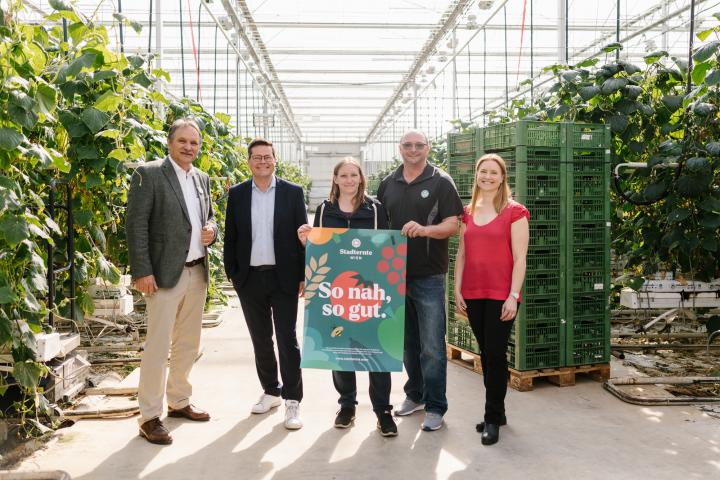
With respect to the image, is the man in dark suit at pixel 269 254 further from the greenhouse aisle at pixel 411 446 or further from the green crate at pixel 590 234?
the green crate at pixel 590 234

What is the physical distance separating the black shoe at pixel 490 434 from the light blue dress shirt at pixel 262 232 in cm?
135

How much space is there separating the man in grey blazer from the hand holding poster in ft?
2.13

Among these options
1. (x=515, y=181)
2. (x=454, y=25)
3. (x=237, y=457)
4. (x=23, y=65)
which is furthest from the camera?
(x=454, y=25)

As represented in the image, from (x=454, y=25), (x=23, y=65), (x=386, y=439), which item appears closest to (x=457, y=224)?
(x=386, y=439)

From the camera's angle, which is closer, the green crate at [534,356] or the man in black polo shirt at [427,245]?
the man in black polo shirt at [427,245]

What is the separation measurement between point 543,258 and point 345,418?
5.53ft

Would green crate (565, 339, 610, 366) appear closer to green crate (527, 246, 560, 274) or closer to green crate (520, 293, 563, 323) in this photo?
green crate (520, 293, 563, 323)

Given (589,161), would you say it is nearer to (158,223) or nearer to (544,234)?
(544,234)

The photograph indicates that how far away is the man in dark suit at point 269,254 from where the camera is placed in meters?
3.56

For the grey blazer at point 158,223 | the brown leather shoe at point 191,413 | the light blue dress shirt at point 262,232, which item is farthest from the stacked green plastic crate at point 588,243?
the grey blazer at point 158,223

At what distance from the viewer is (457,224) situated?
11.2 ft

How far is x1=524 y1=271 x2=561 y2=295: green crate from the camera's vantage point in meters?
4.32

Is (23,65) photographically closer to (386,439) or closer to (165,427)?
(165,427)

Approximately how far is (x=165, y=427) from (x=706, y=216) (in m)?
3.52
